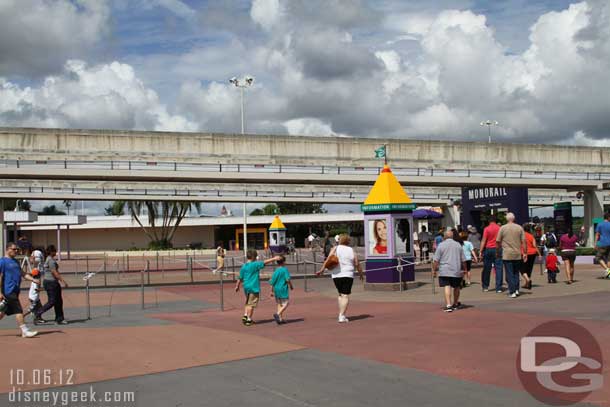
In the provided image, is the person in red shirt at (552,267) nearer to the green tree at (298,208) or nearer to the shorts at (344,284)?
the shorts at (344,284)

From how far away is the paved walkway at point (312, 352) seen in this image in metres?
7.27

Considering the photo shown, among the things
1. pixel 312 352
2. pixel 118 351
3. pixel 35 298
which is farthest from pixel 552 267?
pixel 35 298

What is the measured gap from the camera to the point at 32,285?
14.2m

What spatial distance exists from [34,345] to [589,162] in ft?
115

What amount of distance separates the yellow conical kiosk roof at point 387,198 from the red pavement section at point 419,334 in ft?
15.9

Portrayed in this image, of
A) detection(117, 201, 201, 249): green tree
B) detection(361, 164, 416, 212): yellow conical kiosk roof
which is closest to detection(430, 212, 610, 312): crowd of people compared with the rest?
detection(361, 164, 416, 212): yellow conical kiosk roof

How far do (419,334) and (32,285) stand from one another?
8239 mm

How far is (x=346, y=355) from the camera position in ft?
30.8

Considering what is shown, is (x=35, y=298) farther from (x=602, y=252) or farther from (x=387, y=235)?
(x=602, y=252)

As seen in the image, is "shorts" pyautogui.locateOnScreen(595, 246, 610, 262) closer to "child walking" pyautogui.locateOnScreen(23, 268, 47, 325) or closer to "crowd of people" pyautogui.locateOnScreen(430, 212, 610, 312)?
"crowd of people" pyautogui.locateOnScreen(430, 212, 610, 312)

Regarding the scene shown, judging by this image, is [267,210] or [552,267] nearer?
[552,267]

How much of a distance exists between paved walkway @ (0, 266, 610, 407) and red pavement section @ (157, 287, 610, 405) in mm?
17

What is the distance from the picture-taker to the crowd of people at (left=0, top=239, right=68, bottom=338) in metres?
11.8

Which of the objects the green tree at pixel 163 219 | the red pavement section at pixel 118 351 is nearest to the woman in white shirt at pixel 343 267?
the red pavement section at pixel 118 351
